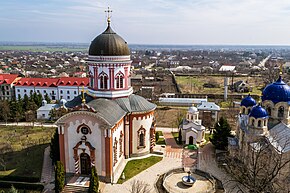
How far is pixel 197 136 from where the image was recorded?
33000 mm

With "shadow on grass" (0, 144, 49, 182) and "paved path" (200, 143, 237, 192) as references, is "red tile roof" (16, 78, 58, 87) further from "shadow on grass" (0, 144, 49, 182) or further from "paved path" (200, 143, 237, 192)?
"paved path" (200, 143, 237, 192)

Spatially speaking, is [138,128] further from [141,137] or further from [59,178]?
[59,178]

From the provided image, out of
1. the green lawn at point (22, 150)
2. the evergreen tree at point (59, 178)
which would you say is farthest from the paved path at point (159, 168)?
the green lawn at point (22, 150)

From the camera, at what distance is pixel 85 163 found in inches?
945

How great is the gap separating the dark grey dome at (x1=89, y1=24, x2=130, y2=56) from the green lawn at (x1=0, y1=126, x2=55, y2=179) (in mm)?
12799

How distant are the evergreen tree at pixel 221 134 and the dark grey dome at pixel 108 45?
1304 centimetres

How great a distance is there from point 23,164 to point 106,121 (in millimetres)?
11326

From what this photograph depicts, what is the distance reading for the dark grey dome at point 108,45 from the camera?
2695cm

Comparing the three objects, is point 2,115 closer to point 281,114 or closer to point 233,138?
point 233,138

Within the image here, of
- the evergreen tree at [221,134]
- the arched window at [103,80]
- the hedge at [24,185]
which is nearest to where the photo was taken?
the hedge at [24,185]

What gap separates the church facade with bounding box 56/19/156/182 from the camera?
23.1 meters

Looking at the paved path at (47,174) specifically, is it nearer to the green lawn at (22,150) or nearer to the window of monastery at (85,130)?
the green lawn at (22,150)

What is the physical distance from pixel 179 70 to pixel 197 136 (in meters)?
89.3

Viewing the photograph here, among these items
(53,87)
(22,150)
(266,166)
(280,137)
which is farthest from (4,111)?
(280,137)
